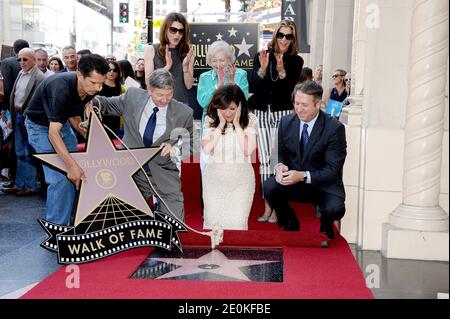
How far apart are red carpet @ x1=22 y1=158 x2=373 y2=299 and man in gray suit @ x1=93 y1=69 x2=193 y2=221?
51 cm

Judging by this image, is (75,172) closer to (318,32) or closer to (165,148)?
(165,148)

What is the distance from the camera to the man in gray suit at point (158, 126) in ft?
17.2

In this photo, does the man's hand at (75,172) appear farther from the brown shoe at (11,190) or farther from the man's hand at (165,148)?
the brown shoe at (11,190)

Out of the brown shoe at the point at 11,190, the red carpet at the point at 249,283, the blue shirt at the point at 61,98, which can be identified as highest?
the blue shirt at the point at 61,98

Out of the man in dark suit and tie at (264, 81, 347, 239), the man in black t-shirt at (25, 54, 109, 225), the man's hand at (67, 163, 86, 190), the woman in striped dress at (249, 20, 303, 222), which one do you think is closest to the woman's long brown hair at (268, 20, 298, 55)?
the woman in striped dress at (249, 20, 303, 222)

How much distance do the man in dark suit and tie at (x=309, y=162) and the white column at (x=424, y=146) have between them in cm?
55

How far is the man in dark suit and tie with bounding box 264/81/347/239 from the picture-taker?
5336mm

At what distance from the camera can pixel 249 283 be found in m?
4.27

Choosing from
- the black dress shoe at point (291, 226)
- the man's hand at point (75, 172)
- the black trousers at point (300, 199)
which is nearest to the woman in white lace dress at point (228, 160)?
the black trousers at point (300, 199)

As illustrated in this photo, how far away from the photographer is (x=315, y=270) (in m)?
4.62

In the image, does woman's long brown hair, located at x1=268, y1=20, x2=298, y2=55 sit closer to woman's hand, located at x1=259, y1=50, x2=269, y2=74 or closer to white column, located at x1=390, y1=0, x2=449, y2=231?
woman's hand, located at x1=259, y1=50, x2=269, y2=74

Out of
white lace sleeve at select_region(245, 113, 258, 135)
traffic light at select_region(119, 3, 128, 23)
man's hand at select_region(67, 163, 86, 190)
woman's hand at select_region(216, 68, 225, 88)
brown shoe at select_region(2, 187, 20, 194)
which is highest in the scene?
traffic light at select_region(119, 3, 128, 23)

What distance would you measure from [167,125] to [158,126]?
95 mm
